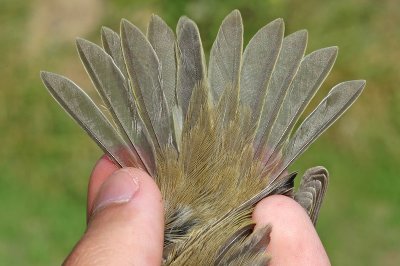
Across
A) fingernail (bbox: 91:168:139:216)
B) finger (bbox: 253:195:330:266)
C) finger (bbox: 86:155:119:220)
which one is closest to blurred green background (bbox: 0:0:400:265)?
finger (bbox: 86:155:119:220)

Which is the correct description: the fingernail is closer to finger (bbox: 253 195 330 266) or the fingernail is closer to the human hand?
the human hand

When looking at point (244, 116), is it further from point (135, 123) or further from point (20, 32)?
point (20, 32)

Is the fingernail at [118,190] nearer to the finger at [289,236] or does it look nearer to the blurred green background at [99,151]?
the finger at [289,236]

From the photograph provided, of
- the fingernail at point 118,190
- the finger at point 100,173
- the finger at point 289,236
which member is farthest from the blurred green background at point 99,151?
the fingernail at point 118,190

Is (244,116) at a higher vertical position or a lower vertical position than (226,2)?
higher

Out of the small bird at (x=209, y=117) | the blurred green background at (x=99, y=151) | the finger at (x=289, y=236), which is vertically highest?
the small bird at (x=209, y=117)

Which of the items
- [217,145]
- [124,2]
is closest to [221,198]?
[217,145]

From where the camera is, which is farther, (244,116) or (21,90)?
(21,90)

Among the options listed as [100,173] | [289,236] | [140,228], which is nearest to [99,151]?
[100,173]
